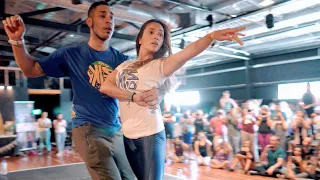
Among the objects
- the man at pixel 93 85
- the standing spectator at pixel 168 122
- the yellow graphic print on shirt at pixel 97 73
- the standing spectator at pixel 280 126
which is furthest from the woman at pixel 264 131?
the yellow graphic print on shirt at pixel 97 73

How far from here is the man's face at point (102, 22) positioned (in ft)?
4.96

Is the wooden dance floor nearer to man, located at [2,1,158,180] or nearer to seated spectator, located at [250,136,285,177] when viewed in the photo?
seated spectator, located at [250,136,285,177]

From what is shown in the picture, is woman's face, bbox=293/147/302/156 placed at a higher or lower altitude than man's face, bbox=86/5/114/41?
lower

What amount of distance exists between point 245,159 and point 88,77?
473cm

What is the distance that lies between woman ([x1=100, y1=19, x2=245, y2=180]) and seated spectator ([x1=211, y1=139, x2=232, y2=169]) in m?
4.86

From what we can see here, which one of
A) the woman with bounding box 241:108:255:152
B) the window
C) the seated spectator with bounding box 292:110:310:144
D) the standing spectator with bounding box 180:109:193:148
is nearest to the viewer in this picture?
the seated spectator with bounding box 292:110:310:144

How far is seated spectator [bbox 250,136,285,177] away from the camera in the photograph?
5121 millimetres

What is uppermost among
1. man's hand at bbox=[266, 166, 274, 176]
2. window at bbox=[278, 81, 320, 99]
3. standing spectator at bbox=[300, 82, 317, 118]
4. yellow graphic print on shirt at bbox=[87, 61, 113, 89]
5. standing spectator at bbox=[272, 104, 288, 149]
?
yellow graphic print on shirt at bbox=[87, 61, 113, 89]

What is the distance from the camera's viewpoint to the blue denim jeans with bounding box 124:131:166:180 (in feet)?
4.27

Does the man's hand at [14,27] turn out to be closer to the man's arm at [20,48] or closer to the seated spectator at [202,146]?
the man's arm at [20,48]

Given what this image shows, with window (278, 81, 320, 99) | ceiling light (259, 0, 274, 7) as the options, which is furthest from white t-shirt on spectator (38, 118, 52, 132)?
window (278, 81, 320, 99)

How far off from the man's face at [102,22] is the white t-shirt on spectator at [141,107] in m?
0.27

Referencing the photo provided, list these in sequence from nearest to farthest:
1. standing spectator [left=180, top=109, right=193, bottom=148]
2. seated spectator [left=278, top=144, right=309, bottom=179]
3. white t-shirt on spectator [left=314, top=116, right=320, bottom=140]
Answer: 1. seated spectator [left=278, top=144, right=309, bottom=179]
2. white t-shirt on spectator [left=314, top=116, right=320, bottom=140]
3. standing spectator [left=180, top=109, right=193, bottom=148]

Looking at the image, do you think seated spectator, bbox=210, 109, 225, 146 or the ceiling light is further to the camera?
seated spectator, bbox=210, 109, 225, 146
